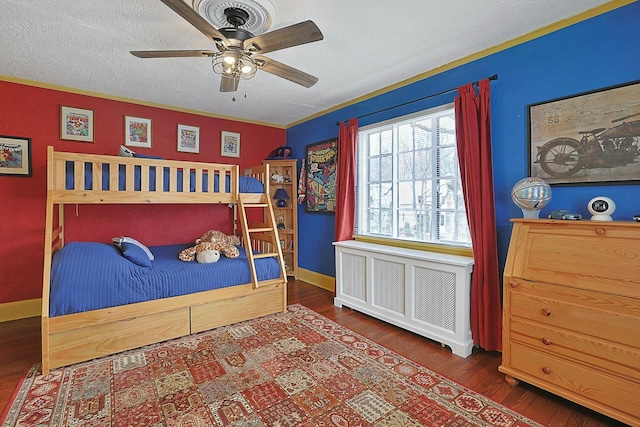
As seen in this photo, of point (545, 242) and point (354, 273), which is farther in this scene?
point (354, 273)

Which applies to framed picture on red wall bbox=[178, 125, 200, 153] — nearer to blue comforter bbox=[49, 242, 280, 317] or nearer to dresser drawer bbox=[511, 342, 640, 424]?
blue comforter bbox=[49, 242, 280, 317]

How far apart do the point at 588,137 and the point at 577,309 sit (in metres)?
1.14

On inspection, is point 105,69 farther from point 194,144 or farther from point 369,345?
point 369,345

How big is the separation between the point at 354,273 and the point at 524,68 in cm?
240

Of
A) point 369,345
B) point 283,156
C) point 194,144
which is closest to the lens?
point 369,345

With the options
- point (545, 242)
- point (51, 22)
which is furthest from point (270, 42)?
point (545, 242)

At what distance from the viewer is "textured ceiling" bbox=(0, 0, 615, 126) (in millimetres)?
1925

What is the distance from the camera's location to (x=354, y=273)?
3.35 m

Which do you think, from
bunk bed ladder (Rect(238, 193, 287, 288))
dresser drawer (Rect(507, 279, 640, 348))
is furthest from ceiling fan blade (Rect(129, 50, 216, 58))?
dresser drawer (Rect(507, 279, 640, 348))

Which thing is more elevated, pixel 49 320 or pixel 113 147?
pixel 113 147

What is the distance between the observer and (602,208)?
1764mm

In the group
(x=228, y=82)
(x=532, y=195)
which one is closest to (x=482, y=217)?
(x=532, y=195)

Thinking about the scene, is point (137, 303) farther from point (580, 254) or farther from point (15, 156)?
point (580, 254)

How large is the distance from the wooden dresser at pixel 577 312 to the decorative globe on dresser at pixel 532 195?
145 millimetres
